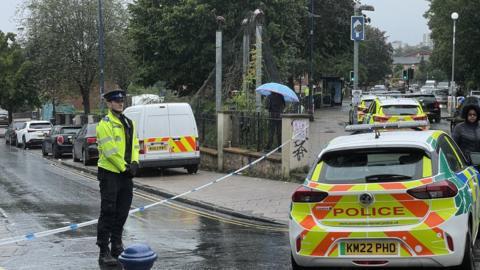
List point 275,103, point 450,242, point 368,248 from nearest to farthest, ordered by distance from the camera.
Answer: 1. point 450,242
2. point 368,248
3. point 275,103

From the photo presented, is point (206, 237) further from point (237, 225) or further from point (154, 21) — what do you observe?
point (154, 21)

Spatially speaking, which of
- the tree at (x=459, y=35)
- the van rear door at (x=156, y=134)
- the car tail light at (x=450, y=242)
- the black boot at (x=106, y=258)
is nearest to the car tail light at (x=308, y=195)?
the car tail light at (x=450, y=242)

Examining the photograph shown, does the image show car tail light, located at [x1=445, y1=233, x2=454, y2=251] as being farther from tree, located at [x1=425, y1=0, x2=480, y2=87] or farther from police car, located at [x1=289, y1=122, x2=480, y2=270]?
tree, located at [x1=425, y1=0, x2=480, y2=87]

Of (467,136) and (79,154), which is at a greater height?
(467,136)

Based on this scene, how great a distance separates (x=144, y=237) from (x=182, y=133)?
9.06 metres

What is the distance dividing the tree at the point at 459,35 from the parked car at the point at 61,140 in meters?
34.7

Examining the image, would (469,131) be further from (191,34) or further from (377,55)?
(377,55)

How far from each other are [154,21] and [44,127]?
10924 millimetres

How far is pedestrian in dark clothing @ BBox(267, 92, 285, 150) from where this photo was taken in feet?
54.5

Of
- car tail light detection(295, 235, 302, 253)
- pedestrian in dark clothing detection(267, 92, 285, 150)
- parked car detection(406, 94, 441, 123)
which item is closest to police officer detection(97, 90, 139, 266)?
car tail light detection(295, 235, 302, 253)

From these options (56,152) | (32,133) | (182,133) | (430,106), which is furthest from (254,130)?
(32,133)

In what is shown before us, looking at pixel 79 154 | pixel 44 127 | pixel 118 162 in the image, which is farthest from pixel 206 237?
pixel 44 127

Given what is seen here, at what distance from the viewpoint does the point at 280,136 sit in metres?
16.6

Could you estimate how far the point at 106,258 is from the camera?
7172 mm
